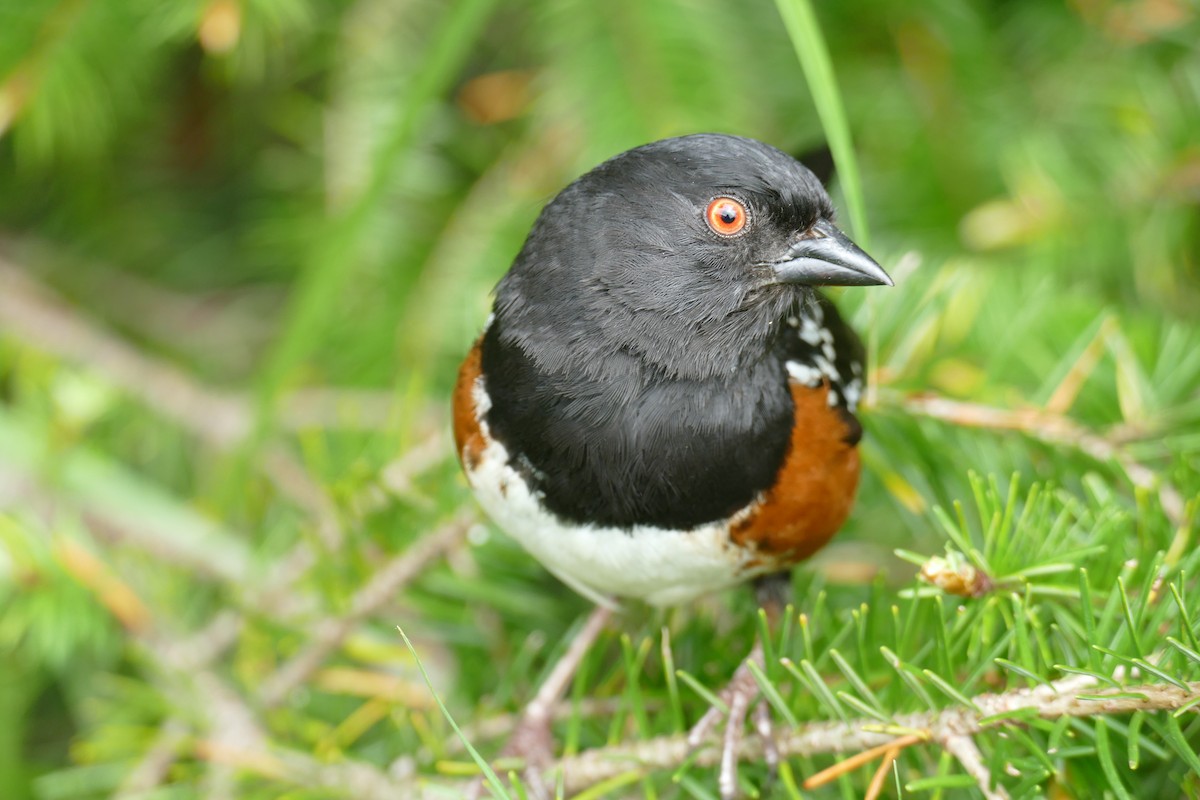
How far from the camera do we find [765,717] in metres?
1.13

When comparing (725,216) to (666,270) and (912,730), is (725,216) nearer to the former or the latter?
(666,270)

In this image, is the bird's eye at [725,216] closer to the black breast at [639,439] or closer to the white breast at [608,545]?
the black breast at [639,439]

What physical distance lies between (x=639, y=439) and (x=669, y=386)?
0.08m

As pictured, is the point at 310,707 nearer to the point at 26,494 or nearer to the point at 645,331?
the point at 26,494

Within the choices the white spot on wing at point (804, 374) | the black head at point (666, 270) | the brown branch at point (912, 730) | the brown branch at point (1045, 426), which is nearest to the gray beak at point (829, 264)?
the black head at point (666, 270)

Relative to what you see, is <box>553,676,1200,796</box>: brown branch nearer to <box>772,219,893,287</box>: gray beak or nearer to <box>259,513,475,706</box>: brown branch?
<box>259,513,475,706</box>: brown branch

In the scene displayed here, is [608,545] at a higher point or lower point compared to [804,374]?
lower

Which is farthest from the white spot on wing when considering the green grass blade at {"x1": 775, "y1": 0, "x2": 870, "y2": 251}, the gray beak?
the green grass blade at {"x1": 775, "y1": 0, "x2": 870, "y2": 251}

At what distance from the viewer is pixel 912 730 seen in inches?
36.3

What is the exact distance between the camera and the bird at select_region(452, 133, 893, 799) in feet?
4.04

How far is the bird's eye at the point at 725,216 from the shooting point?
1.25 m

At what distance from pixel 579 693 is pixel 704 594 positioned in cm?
23

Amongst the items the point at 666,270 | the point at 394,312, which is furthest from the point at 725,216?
the point at 394,312

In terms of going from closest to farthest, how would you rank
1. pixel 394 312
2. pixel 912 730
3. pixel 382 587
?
pixel 912 730 → pixel 382 587 → pixel 394 312
